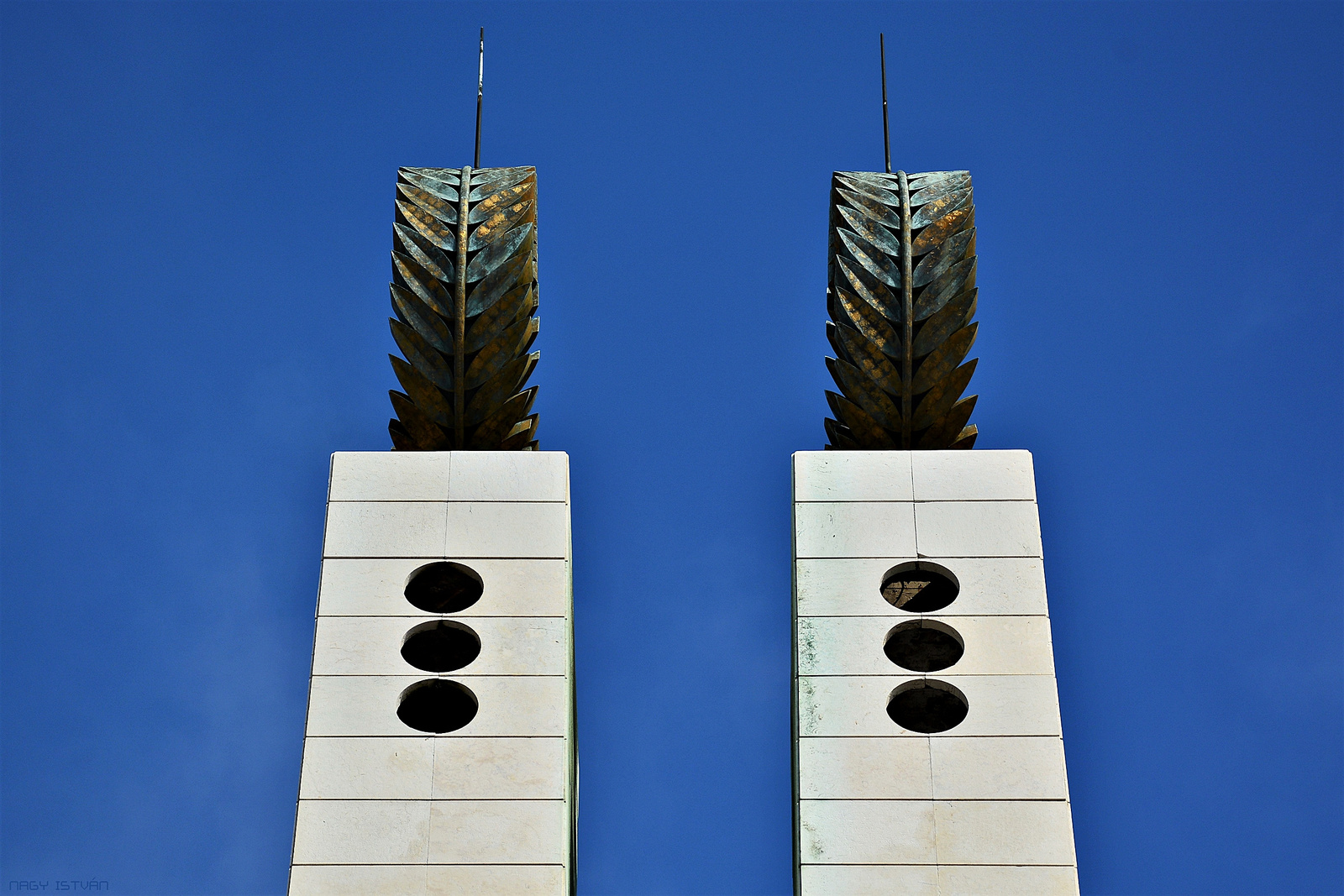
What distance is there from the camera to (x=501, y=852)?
107 feet

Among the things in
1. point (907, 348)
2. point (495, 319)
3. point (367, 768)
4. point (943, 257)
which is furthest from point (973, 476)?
point (367, 768)

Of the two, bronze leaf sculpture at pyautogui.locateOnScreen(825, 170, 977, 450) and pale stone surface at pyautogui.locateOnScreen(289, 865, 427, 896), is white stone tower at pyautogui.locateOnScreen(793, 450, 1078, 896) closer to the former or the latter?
bronze leaf sculpture at pyautogui.locateOnScreen(825, 170, 977, 450)

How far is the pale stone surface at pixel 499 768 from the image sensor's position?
33.1 meters

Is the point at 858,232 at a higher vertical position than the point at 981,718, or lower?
higher

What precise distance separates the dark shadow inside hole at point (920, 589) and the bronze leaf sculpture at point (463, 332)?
6.27 m

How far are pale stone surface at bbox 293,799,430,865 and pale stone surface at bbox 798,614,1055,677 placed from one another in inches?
237

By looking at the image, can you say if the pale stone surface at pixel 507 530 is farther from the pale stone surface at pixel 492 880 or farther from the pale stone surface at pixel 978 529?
the pale stone surface at pixel 492 880

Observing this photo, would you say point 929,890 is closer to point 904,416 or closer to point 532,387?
point 904,416

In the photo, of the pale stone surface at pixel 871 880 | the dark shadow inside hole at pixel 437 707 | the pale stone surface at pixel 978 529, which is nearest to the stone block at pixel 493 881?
the dark shadow inside hole at pixel 437 707

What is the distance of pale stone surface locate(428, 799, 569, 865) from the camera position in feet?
107

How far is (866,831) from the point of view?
107ft

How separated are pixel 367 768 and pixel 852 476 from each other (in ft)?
28.4

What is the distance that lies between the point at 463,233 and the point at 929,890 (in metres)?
12.9

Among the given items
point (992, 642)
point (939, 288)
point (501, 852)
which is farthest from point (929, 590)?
point (501, 852)
